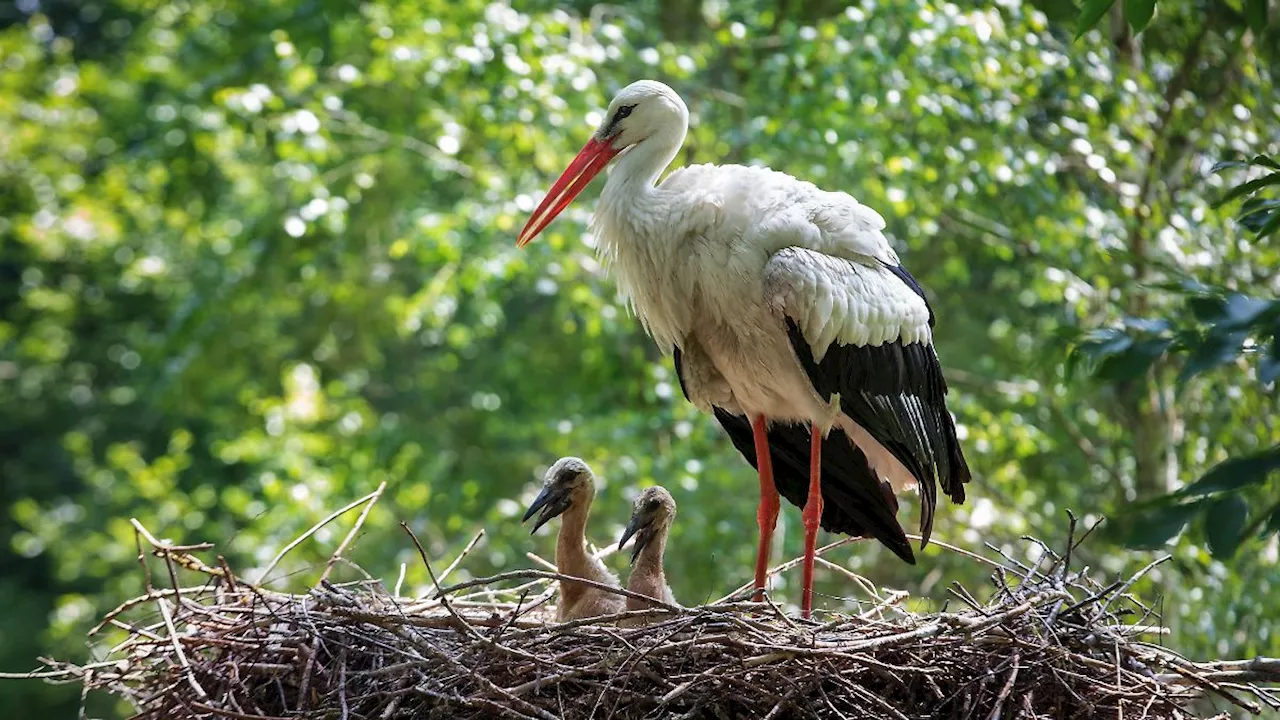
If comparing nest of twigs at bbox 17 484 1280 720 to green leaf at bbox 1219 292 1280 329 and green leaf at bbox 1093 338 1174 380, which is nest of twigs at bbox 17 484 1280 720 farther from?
green leaf at bbox 1219 292 1280 329

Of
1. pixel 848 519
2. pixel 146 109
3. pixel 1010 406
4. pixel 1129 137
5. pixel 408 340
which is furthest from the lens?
pixel 408 340

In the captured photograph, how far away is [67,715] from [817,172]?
9.79 metres

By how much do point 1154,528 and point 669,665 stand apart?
173 cm

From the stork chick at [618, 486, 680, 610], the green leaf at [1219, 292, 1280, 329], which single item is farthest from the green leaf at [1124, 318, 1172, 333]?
the stork chick at [618, 486, 680, 610]

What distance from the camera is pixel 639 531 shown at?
4.01 meters

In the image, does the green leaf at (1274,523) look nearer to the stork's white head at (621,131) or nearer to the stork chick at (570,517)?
the stork chick at (570,517)

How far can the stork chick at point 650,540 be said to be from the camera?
154 inches

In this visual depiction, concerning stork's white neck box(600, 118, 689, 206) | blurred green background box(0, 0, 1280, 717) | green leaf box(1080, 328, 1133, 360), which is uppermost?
green leaf box(1080, 328, 1133, 360)

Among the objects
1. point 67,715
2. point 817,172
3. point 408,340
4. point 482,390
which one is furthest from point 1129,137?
point 67,715

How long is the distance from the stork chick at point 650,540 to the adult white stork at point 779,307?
0.97 ft

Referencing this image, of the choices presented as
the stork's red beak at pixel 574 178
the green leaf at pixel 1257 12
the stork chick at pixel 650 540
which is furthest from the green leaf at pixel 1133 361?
the stork's red beak at pixel 574 178

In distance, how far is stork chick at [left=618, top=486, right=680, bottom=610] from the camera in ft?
12.8

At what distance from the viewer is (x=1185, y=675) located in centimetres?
318

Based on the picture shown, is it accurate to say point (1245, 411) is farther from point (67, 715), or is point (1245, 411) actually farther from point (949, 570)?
point (67, 715)
